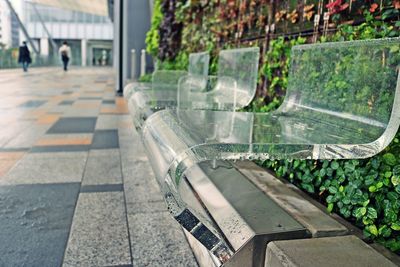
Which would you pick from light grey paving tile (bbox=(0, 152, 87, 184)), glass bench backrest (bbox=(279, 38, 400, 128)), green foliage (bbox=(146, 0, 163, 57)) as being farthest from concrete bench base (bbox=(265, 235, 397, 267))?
green foliage (bbox=(146, 0, 163, 57))

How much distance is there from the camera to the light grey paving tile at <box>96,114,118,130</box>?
506 centimetres

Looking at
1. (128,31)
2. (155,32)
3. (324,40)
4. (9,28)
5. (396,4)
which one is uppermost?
(9,28)

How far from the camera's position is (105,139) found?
432 cm

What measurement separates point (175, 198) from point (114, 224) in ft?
2.98

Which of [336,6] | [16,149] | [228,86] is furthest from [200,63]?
[336,6]

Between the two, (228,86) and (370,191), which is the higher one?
(228,86)

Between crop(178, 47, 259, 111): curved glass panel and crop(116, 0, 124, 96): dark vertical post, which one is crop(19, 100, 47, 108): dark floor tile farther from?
crop(178, 47, 259, 111): curved glass panel

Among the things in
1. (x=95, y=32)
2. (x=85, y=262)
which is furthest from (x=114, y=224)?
(x=95, y=32)

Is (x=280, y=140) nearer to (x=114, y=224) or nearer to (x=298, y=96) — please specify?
(x=298, y=96)

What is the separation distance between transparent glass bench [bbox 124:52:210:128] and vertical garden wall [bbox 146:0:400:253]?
0.82ft

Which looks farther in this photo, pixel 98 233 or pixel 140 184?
pixel 140 184

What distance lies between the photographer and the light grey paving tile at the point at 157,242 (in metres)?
1.80

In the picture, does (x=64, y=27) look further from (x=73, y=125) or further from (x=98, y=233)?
(x=98, y=233)

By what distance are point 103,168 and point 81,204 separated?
812 millimetres
